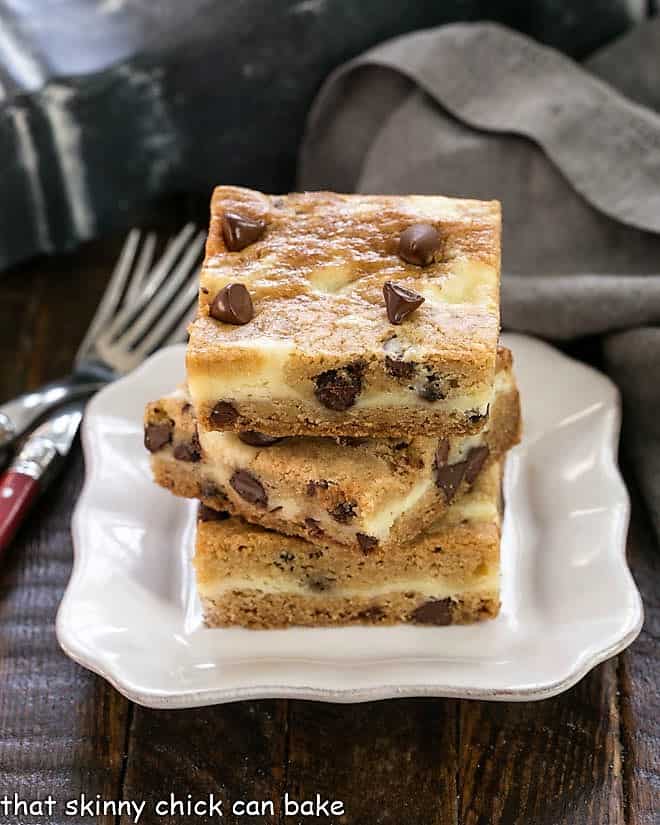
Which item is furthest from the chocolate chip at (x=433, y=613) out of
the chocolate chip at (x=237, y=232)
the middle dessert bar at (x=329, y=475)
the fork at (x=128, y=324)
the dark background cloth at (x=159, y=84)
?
the dark background cloth at (x=159, y=84)

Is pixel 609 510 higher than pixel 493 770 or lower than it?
higher

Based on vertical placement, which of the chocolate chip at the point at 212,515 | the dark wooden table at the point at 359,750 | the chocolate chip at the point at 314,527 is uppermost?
the chocolate chip at the point at 314,527

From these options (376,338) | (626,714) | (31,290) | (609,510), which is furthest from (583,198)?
(31,290)

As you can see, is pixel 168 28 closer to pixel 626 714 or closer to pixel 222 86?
pixel 222 86

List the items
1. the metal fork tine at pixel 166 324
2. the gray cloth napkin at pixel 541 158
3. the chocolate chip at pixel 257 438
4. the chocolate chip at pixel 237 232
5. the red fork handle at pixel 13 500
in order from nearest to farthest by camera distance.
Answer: the chocolate chip at pixel 257 438 → the chocolate chip at pixel 237 232 → the red fork handle at pixel 13 500 → the gray cloth napkin at pixel 541 158 → the metal fork tine at pixel 166 324

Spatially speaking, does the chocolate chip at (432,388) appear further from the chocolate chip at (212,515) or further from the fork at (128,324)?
the fork at (128,324)

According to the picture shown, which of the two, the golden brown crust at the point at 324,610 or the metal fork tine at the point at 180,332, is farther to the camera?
the metal fork tine at the point at 180,332

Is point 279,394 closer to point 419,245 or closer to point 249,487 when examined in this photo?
point 249,487
